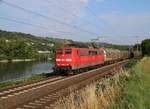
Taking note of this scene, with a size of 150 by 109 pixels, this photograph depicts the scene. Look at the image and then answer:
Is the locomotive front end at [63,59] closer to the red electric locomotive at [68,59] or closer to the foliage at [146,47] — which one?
the red electric locomotive at [68,59]

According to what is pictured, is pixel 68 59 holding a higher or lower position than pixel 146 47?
lower

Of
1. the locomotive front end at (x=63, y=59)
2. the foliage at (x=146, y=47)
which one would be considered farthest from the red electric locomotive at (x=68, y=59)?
the foliage at (x=146, y=47)

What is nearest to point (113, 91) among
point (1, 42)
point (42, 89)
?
point (42, 89)

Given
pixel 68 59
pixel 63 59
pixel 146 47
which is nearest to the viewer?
pixel 68 59

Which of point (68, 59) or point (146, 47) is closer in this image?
point (68, 59)

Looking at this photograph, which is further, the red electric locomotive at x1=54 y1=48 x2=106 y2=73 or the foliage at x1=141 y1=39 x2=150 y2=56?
the foliage at x1=141 y1=39 x2=150 y2=56

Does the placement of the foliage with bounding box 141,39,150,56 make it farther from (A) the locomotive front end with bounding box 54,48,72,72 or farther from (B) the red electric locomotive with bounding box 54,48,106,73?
(A) the locomotive front end with bounding box 54,48,72,72

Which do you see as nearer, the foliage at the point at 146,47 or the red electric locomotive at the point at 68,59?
the red electric locomotive at the point at 68,59

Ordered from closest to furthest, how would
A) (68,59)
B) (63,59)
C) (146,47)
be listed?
(68,59) → (63,59) → (146,47)

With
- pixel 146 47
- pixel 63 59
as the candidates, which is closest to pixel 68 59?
pixel 63 59

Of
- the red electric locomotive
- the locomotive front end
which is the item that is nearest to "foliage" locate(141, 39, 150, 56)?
the red electric locomotive

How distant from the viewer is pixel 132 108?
9.30 meters

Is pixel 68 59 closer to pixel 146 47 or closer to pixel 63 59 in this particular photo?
pixel 63 59

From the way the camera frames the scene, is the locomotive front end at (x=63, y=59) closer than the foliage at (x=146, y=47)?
Yes
